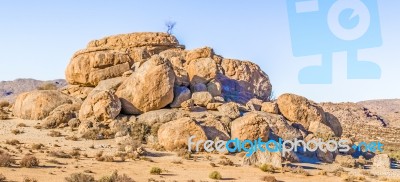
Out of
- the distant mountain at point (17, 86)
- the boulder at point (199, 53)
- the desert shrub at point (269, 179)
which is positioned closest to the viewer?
the desert shrub at point (269, 179)

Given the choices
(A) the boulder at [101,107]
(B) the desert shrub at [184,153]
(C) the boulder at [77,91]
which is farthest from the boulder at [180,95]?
(C) the boulder at [77,91]

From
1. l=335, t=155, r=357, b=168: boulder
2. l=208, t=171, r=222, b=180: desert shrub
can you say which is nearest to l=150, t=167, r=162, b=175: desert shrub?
l=208, t=171, r=222, b=180: desert shrub

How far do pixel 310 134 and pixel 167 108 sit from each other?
11.1m

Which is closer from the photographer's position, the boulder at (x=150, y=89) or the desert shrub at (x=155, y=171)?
the desert shrub at (x=155, y=171)

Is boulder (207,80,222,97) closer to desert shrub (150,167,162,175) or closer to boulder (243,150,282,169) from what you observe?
boulder (243,150,282,169)

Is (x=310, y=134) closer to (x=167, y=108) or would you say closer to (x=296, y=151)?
(x=296, y=151)

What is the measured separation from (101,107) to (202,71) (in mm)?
9847

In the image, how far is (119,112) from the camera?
30641 millimetres

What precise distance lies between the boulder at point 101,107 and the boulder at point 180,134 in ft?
16.0

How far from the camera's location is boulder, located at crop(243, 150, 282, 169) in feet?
77.8

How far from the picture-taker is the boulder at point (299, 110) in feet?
109

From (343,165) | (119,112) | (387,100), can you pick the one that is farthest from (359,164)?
(387,100)

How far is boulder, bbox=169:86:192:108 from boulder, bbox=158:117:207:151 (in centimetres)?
462

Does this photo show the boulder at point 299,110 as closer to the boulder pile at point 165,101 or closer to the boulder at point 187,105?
the boulder pile at point 165,101
